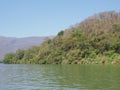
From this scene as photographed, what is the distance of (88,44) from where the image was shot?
104 meters

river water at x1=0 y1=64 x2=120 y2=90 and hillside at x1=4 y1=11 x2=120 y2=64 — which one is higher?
hillside at x1=4 y1=11 x2=120 y2=64

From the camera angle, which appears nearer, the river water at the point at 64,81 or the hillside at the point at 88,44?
the river water at the point at 64,81

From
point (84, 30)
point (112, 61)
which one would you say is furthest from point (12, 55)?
point (112, 61)

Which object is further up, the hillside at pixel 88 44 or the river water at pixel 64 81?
the hillside at pixel 88 44

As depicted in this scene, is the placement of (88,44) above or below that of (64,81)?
above

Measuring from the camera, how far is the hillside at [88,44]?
98.1 m

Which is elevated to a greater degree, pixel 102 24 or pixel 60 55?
pixel 102 24

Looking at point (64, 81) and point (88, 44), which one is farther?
point (88, 44)

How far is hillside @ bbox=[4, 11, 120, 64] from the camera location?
322 ft

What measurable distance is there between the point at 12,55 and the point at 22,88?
120718 millimetres

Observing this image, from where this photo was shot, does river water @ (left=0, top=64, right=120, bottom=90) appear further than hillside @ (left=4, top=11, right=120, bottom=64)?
No

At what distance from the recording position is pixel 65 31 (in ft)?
410

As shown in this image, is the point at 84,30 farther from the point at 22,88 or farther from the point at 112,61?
the point at 22,88

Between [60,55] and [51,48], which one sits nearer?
[60,55]
